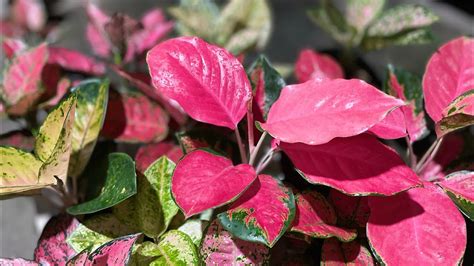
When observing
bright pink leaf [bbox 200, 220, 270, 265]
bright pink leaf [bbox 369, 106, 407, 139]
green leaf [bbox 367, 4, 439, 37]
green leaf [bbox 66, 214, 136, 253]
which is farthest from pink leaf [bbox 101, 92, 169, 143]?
green leaf [bbox 367, 4, 439, 37]

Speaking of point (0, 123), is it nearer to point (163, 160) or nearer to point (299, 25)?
point (163, 160)

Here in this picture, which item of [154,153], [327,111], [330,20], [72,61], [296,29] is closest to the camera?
[327,111]

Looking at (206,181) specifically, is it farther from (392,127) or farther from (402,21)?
Answer: (402,21)

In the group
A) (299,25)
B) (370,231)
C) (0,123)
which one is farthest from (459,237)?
(299,25)

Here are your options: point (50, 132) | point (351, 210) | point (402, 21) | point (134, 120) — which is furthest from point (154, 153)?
point (402, 21)

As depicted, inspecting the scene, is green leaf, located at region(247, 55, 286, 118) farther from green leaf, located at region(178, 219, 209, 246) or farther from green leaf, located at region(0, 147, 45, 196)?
green leaf, located at region(0, 147, 45, 196)

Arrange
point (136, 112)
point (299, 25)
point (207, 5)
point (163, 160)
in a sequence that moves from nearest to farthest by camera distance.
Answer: point (163, 160) → point (136, 112) → point (207, 5) → point (299, 25)
